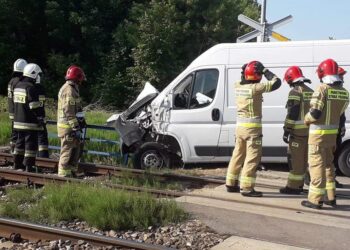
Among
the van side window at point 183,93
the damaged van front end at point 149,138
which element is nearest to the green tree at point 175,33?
the damaged van front end at point 149,138

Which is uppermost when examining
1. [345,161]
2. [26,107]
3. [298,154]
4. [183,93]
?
[183,93]

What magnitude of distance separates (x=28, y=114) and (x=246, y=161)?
4.27 m

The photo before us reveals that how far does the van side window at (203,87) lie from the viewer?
10.6 meters

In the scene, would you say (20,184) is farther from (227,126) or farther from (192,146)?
(227,126)

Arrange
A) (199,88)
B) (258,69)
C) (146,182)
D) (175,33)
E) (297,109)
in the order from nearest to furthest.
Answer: (258,69) < (297,109) < (146,182) < (199,88) < (175,33)

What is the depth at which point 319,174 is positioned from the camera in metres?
7.43

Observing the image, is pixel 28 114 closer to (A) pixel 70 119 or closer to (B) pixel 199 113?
(A) pixel 70 119

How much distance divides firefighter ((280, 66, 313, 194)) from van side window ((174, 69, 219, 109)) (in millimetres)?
2397

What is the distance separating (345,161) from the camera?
33.7 ft

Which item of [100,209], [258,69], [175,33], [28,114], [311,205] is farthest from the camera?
[175,33]

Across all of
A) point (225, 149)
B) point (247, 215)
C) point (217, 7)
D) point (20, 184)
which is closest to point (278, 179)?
point (225, 149)

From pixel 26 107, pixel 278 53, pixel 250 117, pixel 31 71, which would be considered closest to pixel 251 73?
pixel 250 117

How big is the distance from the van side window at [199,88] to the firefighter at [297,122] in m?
2.40

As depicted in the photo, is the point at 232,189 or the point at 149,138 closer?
the point at 232,189
